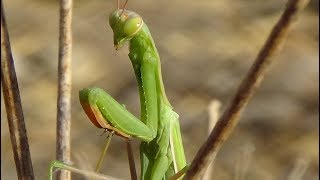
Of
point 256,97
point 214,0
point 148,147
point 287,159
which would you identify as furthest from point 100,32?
point 148,147

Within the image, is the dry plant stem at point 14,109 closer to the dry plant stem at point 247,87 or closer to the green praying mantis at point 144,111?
the green praying mantis at point 144,111

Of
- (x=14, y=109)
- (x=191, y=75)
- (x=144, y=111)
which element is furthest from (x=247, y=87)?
(x=191, y=75)

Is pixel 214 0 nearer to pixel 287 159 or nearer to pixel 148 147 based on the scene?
pixel 287 159

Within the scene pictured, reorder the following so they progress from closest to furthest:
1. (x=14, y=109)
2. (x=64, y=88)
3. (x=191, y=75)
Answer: (x=14, y=109) → (x=64, y=88) → (x=191, y=75)

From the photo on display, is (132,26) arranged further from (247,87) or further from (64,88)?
(247,87)

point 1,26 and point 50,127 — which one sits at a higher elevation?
point 1,26

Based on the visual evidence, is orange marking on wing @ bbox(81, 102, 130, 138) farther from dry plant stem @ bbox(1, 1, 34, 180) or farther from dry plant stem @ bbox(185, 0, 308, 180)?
dry plant stem @ bbox(185, 0, 308, 180)

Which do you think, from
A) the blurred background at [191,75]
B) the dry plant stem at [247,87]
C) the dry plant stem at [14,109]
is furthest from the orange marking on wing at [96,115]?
the blurred background at [191,75]
